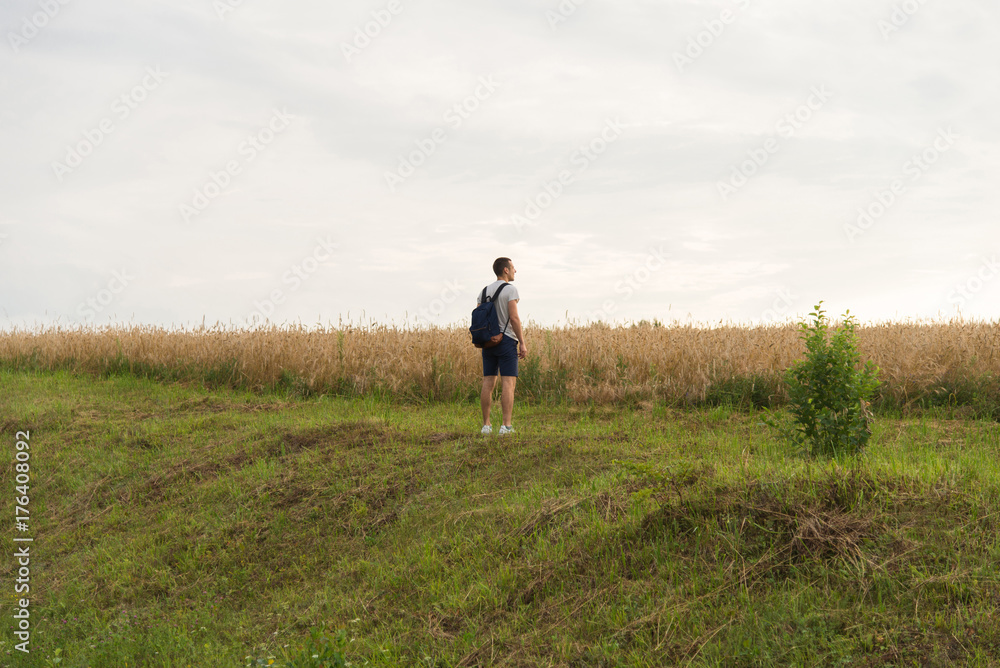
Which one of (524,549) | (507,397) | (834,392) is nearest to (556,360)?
(507,397)

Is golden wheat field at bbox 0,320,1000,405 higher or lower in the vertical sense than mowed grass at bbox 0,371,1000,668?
higher

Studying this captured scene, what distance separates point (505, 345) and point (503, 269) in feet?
3.56

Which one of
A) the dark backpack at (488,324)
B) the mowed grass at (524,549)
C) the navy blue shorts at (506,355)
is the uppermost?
the dark backpack at (488,324)

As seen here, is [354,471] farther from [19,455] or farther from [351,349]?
[351,349]

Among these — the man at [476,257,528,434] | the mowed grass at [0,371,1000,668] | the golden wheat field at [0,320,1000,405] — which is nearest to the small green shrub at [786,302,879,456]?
the mowed grass at [0,371,1000,668]

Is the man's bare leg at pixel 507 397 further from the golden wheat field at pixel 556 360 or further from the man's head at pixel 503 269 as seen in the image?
the golden wheat field at pixel 556 360

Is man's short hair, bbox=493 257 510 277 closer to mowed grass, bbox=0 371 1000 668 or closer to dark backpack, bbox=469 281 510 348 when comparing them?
dark backpack, bbox=469 281 510 348

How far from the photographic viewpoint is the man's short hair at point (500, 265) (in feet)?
32.9

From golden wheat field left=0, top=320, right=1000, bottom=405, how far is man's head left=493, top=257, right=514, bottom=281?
3.62 metres

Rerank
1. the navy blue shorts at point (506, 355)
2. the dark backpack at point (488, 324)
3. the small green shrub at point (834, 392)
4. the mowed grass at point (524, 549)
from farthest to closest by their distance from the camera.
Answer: the navy blue shorts at point (506, 355), the dark backpack at point (488, 324), the small green shrub at point (834, 392), the mowed grass at point (524, 549)

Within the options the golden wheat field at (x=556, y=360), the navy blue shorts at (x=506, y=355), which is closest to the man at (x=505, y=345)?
the navy blue shorts at (x=506, y=355)

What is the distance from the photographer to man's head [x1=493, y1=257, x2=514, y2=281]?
10.0 m

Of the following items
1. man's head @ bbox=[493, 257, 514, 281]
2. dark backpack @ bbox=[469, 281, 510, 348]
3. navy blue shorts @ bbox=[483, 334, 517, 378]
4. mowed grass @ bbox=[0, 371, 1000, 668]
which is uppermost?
man's head @ bbox=[493, 257, 514, 281]

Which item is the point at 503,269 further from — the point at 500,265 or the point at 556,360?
the point at 556,360
